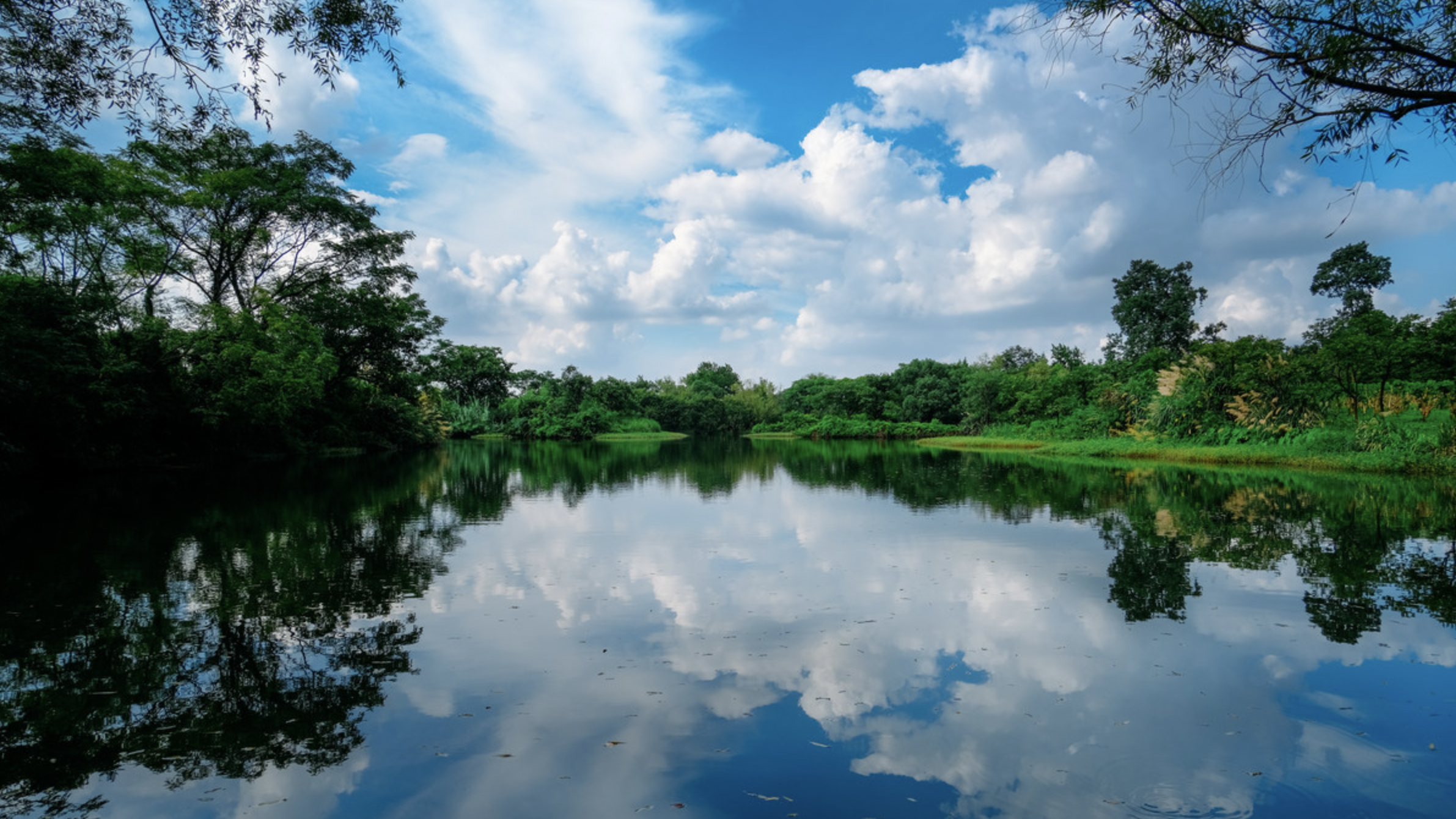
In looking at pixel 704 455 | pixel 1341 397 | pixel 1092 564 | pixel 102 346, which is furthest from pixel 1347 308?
pixel 102 346

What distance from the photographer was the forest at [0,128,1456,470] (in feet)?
58.9

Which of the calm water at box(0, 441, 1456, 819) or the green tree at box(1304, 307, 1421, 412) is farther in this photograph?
the green tree at box(1304, 307, 1421, 412)

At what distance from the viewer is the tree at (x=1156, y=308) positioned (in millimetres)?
42531

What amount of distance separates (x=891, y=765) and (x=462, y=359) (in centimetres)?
6046

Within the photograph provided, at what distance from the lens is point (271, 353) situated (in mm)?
24109

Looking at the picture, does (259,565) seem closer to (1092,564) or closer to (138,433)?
(1092,564)

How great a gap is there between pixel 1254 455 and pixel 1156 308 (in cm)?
2530

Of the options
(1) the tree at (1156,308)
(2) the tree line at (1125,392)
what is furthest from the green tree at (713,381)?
(1) the tree at (1156,308)

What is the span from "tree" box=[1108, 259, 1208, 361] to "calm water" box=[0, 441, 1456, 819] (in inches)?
1392

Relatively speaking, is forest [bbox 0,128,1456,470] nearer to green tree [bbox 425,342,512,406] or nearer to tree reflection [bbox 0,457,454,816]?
tree reflection [bbox 0,457,454,816]

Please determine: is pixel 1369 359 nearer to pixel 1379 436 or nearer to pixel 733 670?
pixel 1379 436

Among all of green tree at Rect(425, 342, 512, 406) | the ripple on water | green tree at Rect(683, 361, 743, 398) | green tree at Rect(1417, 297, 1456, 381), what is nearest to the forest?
green tree at Rect(1417, 297, 1456, 381)

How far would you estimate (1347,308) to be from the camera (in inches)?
1740

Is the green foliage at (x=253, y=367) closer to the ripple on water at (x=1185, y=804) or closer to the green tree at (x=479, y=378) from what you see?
the ripple on water at (x=1185, y=804)
